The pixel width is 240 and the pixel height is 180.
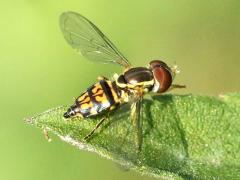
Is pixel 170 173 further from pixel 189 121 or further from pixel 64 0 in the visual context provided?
pixel 64 0

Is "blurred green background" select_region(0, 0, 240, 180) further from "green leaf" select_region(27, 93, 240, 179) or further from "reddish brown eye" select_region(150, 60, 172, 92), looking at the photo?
"green leaf" select_region(27, 93, 240, 179)

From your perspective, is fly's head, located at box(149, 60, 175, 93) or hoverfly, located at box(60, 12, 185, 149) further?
fly's head, located at box(149, 60, 175, 93)

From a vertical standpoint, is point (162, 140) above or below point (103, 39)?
below

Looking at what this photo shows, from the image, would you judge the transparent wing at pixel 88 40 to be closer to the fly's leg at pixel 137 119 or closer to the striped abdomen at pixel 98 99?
the striped abdomen at pixel 98 99

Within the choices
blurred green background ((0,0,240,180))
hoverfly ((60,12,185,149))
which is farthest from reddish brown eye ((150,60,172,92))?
blurred green background ((0,0,240,180))

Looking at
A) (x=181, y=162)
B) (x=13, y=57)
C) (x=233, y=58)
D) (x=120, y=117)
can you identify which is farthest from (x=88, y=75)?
(x=181, y=162)
